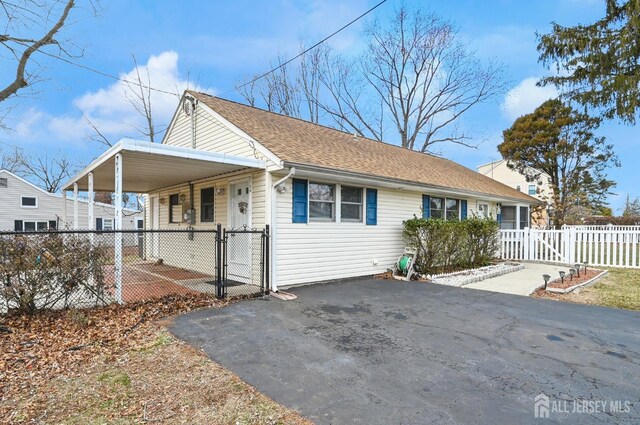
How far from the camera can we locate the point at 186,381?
3.34 m

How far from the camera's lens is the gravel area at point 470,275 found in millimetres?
8773

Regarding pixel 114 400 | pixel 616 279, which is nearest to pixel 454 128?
pixel 616 279

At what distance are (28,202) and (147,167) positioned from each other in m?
23.5

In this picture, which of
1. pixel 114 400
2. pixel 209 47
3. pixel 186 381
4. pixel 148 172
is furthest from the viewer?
pixel 209 47

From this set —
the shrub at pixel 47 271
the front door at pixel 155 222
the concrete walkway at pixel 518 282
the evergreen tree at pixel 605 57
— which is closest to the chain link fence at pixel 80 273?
the shrub at pixel 47 271

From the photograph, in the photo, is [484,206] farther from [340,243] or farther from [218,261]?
[218,261]

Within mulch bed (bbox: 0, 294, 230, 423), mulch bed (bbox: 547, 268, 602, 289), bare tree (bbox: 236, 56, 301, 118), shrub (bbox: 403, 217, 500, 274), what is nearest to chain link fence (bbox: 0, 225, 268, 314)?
mulch bed (bbox: 0, 294, 230, 423)

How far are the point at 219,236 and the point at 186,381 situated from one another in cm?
337

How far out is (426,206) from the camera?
11250 millimetres

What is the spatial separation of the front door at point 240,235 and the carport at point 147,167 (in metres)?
0.56

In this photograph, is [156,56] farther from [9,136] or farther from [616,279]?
[616,279]

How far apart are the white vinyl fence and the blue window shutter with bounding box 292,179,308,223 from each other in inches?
376

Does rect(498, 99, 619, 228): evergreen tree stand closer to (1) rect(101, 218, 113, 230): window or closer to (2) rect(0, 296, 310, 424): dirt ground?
(2) rect(0, 296, 310, 424): dirt ground

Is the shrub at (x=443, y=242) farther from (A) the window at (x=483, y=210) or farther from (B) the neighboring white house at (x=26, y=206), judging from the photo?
(B) the neighboring white house at (x=26, y=206)
